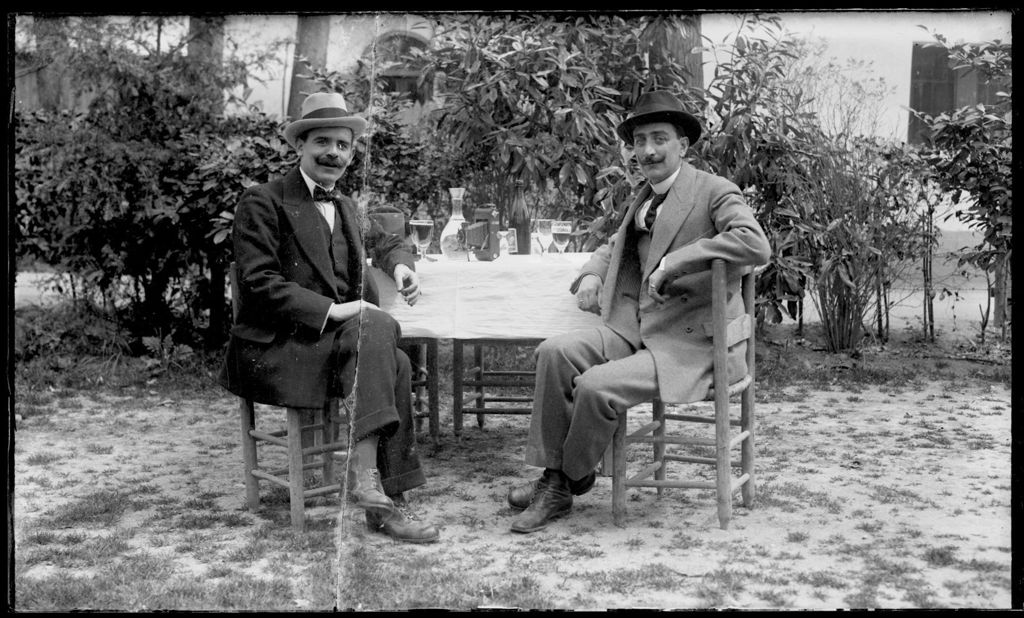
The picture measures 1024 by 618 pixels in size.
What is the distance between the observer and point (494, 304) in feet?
16.2

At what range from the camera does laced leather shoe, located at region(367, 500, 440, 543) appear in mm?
4160

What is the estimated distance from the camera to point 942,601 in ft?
11.4

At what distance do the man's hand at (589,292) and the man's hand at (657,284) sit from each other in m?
0.38

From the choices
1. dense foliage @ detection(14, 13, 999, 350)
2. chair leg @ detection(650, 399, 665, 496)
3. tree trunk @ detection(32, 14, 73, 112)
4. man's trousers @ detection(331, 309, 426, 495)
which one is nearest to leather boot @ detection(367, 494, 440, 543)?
man's trousers @ detection(331, 309, 426, 495)

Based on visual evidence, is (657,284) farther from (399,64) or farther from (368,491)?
(399,64)

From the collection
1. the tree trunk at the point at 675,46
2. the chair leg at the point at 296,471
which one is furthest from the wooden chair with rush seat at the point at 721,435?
the tree trunk at the point at 675,46

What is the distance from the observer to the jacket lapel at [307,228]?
14.7ft

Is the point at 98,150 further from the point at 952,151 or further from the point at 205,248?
the point at 952,151

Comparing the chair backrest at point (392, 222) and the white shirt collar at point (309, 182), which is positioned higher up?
the white shirt collar at point (309, 182)

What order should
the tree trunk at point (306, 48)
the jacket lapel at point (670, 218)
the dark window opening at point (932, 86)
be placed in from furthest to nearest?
the dark window opening at point (932, 86) < the tree trunk at point (306, 48) < the jacket lapel at point (670, 218)

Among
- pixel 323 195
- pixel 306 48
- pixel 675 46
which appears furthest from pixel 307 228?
pixel 306 48

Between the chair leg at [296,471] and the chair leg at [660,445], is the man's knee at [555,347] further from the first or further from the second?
the chair leg at [296,471]

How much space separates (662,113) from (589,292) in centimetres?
84
